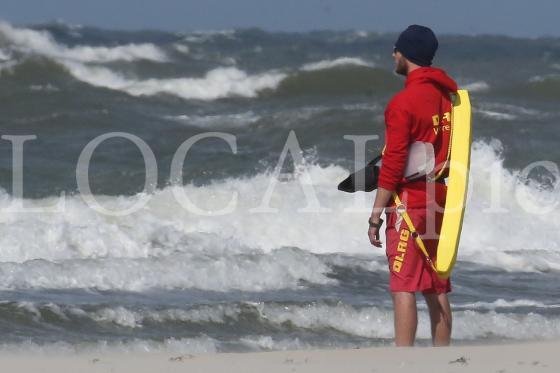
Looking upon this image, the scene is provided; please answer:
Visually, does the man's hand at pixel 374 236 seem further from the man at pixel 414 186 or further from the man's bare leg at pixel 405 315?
the man's bare leg at pixel 405 315

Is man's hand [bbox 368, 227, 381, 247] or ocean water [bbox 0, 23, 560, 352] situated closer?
man's hand [bbox 368, 227, 381, 247]

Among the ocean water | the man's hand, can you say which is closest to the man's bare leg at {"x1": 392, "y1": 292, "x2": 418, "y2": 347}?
the man's hand

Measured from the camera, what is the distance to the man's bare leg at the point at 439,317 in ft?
19.8

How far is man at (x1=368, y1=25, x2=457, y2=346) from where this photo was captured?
19.1 ft

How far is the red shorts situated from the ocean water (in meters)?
1.83

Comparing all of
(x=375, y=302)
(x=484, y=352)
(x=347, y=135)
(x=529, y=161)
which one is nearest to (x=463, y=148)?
(x=484, y=352)

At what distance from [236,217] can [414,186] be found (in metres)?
6.66

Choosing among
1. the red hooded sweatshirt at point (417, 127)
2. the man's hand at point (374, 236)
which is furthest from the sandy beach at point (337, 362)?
the red hooded sweatshirt at point (417, 127)

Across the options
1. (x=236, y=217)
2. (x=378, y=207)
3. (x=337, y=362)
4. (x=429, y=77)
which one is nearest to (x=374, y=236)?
(x=378, y=207)

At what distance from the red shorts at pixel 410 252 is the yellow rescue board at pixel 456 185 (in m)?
0.05

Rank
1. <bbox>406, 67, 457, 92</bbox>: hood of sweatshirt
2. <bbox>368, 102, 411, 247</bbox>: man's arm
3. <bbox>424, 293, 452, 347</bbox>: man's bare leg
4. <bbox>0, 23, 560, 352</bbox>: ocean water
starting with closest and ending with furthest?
1. <bbox>368, 102, 411, 247</bbox>: man's arm
2. <bbox>406, 67, 457, 92</bbox>: hood of sweatshirt
3. <bbox>424, 293, 452, 347</bbox>: man's bare leg
4. <bbox>0, 23, 560, 352</bbox>: ocean water

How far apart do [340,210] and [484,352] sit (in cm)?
683

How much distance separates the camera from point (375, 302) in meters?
8.98

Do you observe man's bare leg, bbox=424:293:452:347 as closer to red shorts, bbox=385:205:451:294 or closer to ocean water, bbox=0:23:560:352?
red shorts, bbox=385:205:451:294
